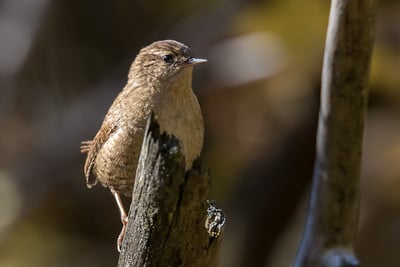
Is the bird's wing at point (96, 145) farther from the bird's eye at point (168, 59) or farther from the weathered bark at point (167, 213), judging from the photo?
the weathered bark at point (167, 213)

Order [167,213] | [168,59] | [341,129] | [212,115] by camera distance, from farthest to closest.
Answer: [212,115], [168,59], [341,129], [167,213]

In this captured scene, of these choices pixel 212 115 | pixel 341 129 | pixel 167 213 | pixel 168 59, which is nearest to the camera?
pixel 167 213

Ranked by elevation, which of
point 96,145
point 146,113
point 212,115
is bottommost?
point 212,115

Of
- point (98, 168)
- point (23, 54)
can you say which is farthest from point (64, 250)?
point (98, 168)

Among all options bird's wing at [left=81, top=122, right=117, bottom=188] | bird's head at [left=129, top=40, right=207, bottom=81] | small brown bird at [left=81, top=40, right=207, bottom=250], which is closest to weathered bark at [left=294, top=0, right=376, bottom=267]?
small brown bird at [left=81, top=40, right=207, bottom=250]

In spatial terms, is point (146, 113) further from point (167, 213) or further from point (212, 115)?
point (212, 115)

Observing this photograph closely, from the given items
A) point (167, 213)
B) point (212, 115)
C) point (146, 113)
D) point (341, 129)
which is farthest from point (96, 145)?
point (212, 115)

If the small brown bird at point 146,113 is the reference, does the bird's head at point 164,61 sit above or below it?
above

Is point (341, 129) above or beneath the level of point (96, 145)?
above

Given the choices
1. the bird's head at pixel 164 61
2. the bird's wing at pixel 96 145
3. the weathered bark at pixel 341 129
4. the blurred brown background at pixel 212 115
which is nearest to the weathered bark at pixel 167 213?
the weathered bark at pixel 341 129
